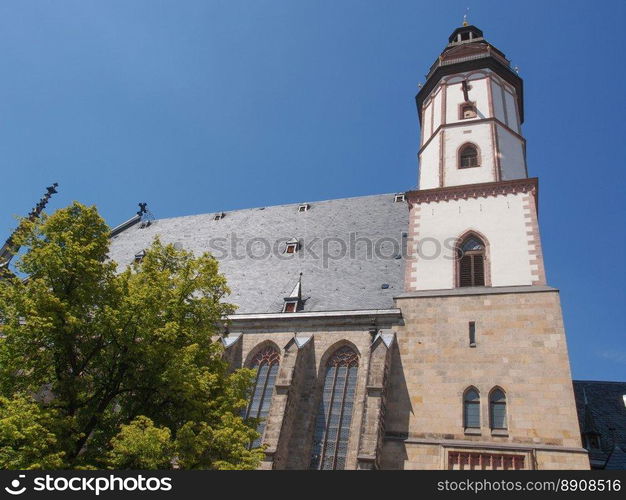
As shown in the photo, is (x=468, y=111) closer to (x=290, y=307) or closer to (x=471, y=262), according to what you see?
(x=471, y=262)

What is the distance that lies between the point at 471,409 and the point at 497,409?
0.62 meters

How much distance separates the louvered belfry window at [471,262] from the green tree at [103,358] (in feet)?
27.8

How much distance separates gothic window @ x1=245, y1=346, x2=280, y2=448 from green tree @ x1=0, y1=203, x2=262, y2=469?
485 centimetres

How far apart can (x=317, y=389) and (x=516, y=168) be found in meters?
10.8

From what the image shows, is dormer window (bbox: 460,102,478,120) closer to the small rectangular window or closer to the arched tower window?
the small rectangular window

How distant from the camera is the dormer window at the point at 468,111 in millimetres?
20203

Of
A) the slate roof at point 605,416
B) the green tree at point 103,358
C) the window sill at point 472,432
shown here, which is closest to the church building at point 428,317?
the window sill at point 472,432

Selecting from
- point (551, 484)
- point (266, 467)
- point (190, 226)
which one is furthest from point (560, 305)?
point (190, 226)

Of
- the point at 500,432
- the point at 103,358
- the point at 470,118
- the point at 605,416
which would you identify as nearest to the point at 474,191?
the point at 470,118

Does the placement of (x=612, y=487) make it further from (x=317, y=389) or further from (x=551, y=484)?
(x=317, y=389)

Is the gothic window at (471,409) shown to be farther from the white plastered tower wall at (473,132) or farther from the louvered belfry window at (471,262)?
the white plastered tower wall at (473,132)

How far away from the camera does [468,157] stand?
18984 mm

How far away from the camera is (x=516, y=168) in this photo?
18.8 meters

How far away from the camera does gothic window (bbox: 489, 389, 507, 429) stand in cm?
1278
